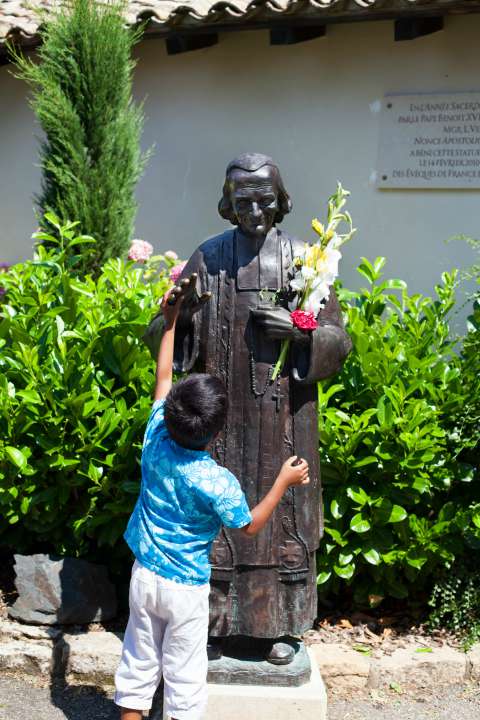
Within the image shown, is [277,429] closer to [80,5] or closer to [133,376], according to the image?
[133,376]

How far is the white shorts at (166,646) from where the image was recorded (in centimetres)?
321

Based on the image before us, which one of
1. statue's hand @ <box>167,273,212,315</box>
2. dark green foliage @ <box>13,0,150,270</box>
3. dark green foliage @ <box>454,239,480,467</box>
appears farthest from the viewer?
dark green foliage @ <box>13,0,150,270</box>

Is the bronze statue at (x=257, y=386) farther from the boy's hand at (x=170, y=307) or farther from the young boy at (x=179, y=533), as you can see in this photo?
the young boy at (x=179, y=533)

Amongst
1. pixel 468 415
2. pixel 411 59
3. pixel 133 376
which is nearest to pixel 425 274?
pixel 411 59

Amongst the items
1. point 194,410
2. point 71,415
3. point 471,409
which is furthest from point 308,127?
point 194,410

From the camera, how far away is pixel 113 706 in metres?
4.04

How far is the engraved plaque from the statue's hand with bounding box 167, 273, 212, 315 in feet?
14.6

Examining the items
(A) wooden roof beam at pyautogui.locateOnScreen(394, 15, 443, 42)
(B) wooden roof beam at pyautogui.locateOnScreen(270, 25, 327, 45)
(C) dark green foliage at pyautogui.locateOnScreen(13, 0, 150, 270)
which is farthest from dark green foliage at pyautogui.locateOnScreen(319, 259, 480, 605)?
(B) wooden roof beam at pyautogui.locateOnScreen(270, 25, 327, 45)

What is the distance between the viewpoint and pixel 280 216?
3650 mm

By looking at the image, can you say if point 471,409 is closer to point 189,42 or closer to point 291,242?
point 291,242

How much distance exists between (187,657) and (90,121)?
16.8ft

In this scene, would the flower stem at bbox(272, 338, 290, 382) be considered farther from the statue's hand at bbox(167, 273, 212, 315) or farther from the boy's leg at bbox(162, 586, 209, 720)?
the boy's leg at bbox(162, 586, 209, 720)

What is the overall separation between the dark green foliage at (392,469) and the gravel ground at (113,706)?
1.71 ft

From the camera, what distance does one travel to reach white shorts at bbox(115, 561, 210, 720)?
3207 millimetres
